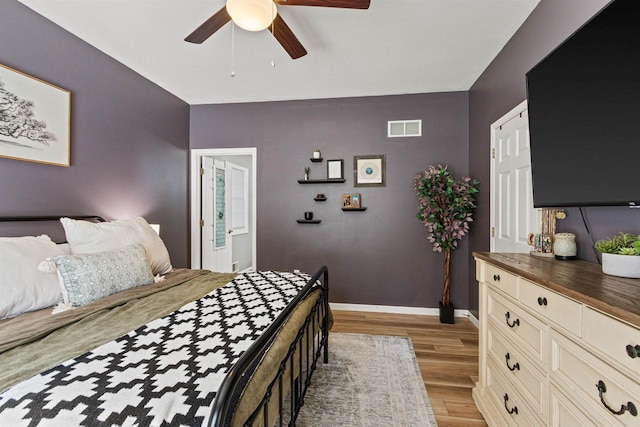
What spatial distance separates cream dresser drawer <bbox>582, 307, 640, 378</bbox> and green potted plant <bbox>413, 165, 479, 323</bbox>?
2.28m

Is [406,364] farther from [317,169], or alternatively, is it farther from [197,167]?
[197,167]

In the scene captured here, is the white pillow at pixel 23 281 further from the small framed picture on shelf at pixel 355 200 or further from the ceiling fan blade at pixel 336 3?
the small framed picture on shelf at pixel 355 200

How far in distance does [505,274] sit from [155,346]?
1715mm

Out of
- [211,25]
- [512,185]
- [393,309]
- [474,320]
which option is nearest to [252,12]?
[211,25]

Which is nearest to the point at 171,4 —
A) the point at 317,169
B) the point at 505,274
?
the point at 317,169

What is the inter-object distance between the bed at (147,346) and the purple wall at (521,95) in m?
1.64

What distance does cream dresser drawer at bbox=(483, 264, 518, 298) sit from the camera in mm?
1460

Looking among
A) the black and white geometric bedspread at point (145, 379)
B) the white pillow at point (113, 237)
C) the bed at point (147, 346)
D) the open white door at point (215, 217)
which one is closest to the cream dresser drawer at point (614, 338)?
the bed at point (147, 346)

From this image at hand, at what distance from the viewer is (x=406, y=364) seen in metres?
2.36

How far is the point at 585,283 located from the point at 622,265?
7.8 inches

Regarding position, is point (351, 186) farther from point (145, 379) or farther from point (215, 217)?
point (145, 379)

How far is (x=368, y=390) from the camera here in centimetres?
202

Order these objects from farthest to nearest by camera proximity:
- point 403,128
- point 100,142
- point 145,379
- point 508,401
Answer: point 403,128, point 100,142, point 508,401, point 145,379

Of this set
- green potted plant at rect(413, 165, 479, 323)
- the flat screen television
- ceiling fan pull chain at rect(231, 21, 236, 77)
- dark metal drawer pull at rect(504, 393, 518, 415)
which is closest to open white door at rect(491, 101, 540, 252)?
green potted plant at rect(413, 165, 479, 323)
